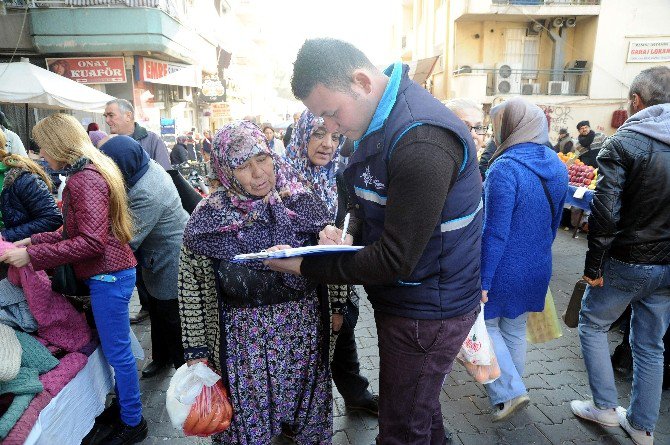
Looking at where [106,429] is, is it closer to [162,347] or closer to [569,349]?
[162,347]

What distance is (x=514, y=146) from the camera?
8.88 feet

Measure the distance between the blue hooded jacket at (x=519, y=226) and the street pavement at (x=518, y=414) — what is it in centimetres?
13

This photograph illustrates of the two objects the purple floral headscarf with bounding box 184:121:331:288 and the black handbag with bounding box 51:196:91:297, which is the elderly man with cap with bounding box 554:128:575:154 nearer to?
the purple floral headscarf with bounding box 184:121:331:288

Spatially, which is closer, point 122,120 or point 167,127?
point 122,120

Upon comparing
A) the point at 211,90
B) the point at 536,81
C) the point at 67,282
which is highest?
the point at 536,81

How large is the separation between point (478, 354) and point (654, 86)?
75.6 inches

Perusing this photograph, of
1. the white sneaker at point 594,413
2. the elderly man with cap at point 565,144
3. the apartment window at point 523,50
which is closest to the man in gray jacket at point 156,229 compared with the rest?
the white sneaker at point 594,413

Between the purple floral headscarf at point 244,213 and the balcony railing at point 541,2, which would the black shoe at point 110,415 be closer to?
the purple floral headscarf at point 244,213

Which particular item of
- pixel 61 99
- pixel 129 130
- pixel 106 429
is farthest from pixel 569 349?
pixel 61 99

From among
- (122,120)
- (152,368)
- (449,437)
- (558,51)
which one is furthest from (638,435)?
(558,51)

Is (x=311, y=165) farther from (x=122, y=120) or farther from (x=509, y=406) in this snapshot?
(x=122, y=120)

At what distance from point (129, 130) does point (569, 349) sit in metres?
5.48

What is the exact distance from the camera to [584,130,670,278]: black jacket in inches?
95.1

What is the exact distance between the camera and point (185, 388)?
6.56ft
